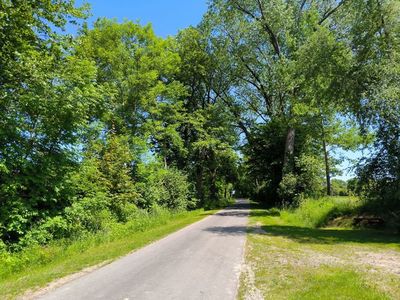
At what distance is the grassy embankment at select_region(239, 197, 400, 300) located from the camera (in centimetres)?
665

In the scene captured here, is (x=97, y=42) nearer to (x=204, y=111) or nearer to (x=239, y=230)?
(x=204, y=111)

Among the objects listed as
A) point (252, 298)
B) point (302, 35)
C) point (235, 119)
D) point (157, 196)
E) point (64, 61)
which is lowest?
point (252, 298)

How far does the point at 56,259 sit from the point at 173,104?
28.5 meters

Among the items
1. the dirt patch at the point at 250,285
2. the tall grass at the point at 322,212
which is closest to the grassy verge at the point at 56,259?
the dirt patch at the point at 250,285

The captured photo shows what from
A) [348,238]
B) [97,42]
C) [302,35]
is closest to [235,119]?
[302,35]

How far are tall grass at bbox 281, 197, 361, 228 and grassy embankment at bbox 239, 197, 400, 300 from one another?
144 inches

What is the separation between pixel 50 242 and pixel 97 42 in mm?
24750

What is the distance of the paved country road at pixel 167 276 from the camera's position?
669 cm

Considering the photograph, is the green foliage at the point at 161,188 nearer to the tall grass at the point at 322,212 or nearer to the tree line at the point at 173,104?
the tree line at the point at 173,104

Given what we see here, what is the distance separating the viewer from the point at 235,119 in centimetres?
3841

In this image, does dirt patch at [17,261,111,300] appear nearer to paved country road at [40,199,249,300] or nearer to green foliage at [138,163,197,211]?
paved country road at [40,199,249,300]

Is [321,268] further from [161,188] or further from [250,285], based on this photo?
[161,188]

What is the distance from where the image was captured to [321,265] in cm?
895

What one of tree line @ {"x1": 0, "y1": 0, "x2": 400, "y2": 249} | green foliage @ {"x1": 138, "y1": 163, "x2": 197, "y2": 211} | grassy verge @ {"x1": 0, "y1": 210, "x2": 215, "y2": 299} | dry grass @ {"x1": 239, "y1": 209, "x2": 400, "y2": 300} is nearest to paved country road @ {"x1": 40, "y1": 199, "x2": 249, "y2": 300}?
dry grass @ {"x1": 239, "y1": 209, "x2": 400, "y2": 300}
